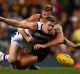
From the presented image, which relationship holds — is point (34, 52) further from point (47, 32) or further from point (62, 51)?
point (62, 51)

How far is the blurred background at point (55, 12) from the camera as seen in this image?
16125 mm

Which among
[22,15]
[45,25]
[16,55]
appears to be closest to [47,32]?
[45,25]

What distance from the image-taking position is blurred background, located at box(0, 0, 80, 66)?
52.9 feet

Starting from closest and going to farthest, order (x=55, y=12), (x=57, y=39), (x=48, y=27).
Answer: (x=48, y=27)
(x=57, y=39)
(x=55, y=12)

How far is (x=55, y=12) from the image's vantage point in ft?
59.4

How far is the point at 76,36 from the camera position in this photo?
54.1 ft

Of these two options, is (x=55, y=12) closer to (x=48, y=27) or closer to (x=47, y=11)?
(x=47, y=11)

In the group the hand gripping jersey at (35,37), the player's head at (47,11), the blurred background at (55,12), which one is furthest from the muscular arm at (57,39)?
the blurred background at (55,12)

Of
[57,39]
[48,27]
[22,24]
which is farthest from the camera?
[57,39]

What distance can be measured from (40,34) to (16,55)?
79 centimetres

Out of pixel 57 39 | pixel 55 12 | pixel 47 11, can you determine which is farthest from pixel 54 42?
pixel 55 12

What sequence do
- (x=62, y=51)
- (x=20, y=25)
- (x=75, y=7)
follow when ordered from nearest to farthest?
(x=20, y=25) → (x=62, y=51) → (x=75, y=7)

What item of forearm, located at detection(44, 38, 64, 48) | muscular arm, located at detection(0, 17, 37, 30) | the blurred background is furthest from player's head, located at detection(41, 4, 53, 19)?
the blurred background

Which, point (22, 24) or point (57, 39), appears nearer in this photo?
point (22, 24)
